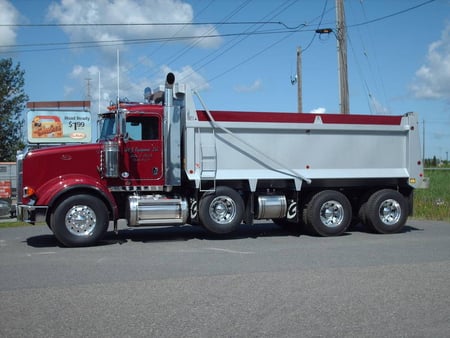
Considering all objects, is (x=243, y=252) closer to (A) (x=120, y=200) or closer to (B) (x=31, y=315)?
(A) (x=120, y=200)

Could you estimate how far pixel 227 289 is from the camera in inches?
275

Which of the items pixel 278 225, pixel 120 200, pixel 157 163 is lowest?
pixel 278 225

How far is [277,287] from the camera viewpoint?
23.2 ft

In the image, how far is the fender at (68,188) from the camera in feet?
34.9

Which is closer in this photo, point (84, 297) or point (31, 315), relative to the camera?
point (31, 315)

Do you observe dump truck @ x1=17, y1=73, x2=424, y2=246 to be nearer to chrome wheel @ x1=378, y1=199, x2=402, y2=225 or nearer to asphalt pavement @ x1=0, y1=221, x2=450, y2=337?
chrome wheel @ x1=378, y1=199, x2=402, y2=225

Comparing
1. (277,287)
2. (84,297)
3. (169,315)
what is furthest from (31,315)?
(277,287)

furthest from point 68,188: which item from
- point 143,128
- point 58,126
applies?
point 58,126

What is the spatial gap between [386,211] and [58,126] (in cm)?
2433

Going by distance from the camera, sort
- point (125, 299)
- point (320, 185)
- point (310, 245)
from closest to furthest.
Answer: point (125, 299) → point (310, 245) → point (320, 185)

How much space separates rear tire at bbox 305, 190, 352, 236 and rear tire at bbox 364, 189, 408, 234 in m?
0.63

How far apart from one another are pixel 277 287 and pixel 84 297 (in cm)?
247

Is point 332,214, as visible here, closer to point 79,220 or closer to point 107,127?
point 107,127

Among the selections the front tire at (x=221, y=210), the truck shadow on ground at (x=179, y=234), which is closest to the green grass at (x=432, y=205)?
the truck shadow on ground at (x=179, y=234)
